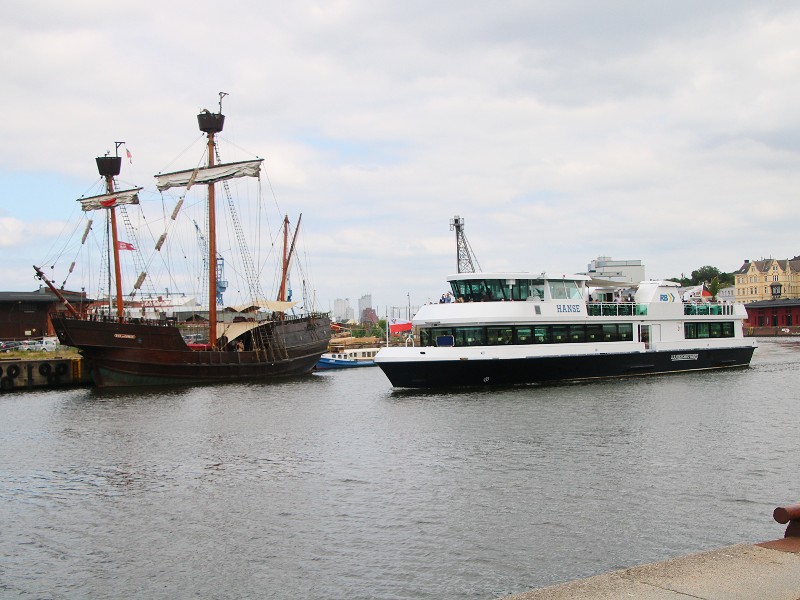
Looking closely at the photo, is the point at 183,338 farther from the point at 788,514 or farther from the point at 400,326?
the point at 788,514

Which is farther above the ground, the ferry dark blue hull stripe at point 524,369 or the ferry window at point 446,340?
the ferry window at point 446,340

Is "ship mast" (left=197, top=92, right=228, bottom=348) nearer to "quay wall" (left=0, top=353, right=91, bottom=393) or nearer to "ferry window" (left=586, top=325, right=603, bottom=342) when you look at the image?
"quay wall" (left=0, top=353, right=91, bottom=393)

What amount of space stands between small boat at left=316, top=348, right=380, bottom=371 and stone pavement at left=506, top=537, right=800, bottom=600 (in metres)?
68.5

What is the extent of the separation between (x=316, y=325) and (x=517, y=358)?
31.2 metres

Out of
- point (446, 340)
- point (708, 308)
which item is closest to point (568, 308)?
point (446, 340)

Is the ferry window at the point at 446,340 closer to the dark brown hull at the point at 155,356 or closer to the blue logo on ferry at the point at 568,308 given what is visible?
the blue logo on ferry at the point at 568,308

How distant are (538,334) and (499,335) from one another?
2.80 meters

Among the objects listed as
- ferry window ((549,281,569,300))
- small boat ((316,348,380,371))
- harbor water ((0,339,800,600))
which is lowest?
harbor water ((0,339,800,600))

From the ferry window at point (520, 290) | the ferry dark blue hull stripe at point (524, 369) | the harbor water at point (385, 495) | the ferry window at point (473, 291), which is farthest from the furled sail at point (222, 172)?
the harbor water at point (385, 495)

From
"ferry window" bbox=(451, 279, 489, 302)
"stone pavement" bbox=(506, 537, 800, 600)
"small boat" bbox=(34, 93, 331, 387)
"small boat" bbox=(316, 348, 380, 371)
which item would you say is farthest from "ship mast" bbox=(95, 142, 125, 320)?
"stone pavement" bbox=(506, 537, 800, 600)

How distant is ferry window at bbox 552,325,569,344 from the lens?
45.3 metres

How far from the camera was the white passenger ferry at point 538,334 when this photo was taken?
42594 mm

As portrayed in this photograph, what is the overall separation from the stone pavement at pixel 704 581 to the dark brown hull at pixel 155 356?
160 ft

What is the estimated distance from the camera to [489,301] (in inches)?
1737
